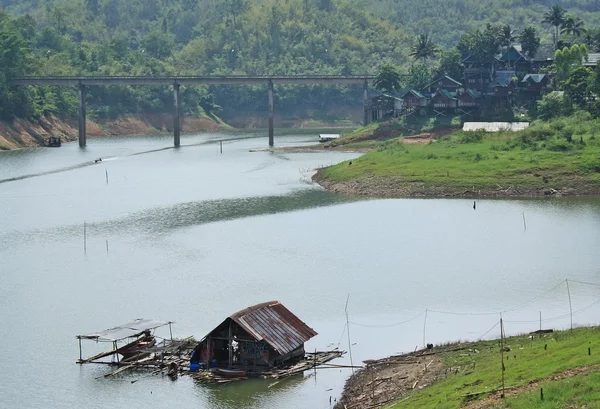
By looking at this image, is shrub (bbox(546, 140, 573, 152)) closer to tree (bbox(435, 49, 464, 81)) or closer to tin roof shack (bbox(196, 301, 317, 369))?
tree (bbox(435, 49, 464, 81))

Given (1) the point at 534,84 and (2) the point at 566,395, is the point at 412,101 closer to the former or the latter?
(1) the point at 534,84

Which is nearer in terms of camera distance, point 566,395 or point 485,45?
point 566,395

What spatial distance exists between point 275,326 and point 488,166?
68747mm

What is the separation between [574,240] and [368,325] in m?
28.9

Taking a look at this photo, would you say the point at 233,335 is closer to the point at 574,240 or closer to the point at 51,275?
the point at 51,275

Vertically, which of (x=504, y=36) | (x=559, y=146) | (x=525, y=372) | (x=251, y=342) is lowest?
(x=251, y=342)

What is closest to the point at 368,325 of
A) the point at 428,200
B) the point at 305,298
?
the point at 305,298

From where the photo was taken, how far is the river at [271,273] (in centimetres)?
5697

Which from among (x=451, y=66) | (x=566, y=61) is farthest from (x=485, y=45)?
(x=566, y=61)

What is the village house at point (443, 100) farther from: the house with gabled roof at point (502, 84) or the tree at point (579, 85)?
the tree at point (579, 85)

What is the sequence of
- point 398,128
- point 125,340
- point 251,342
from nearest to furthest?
point 251,342
point 125,340
point 398,128

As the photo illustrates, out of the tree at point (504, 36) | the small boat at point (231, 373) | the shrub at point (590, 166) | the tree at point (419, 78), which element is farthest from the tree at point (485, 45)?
the small boat at point (231, 373)

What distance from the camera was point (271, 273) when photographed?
7794 centimetres

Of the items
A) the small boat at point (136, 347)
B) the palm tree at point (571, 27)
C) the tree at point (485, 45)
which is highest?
the palm tree at point (571, 27)
